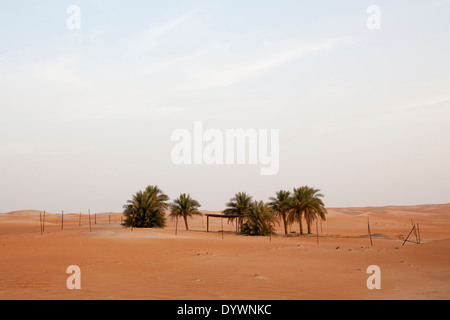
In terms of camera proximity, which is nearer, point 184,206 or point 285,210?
point 285,210

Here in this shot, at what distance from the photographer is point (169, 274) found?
12516 millimetres

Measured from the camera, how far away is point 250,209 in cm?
4100

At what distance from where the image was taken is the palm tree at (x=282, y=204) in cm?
4231

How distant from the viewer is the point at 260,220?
1558 inches

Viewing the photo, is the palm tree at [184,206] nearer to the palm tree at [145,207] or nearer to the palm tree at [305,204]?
the palm tree at [145,207]

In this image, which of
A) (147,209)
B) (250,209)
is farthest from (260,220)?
(147,209)

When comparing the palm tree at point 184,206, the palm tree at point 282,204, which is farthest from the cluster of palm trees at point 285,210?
the palm tree at point 184,206

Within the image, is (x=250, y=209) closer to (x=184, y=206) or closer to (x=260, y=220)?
(x=260, y=220)

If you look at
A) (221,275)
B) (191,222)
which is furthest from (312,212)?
(191,222)

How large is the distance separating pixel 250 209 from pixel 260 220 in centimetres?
194

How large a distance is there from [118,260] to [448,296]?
12134mm

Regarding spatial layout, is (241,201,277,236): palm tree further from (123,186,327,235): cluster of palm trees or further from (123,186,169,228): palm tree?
(123,186,169,228): palm tree
